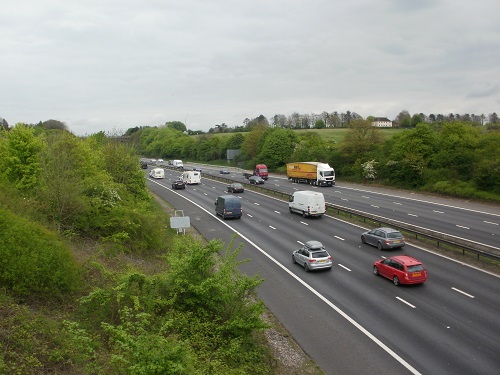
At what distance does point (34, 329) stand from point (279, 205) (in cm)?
3544

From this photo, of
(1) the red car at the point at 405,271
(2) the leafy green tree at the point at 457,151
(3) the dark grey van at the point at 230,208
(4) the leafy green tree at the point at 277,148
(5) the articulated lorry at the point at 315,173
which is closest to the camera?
(1) the red car at the point at 405,271

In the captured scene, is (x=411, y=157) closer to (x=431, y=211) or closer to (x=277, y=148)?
(x=431, y=211)

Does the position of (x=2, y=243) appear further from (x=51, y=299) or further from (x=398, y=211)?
(x=398, y=211)

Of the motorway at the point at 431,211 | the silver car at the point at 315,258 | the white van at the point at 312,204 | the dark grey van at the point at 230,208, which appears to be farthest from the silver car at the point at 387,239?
the dark grey van at the point at 230,208

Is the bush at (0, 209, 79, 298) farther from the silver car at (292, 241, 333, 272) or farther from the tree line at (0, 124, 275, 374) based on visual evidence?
the silver car at (292, 241, 333, 272)

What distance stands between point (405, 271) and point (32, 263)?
637 inches

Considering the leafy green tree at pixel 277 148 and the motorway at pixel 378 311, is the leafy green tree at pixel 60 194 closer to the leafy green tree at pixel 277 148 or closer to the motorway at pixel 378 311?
the motorway at pixel 378 311

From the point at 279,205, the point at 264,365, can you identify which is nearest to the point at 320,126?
the point at 279,205

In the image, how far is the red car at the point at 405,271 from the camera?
18.9 m

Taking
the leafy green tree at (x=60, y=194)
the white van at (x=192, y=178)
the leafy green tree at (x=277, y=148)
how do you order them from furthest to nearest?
1. the leafy green tree at (x=277, y=148)
2. the white van at (x=192, y=178)
3. the leafy green tree at (x=60, y=194)

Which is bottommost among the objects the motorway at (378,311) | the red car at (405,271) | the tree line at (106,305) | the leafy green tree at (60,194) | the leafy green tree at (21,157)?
the motorway at (378,311)

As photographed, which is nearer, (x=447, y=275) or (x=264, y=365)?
(x=264, y=365)

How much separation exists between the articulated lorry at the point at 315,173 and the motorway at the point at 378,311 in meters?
31.6

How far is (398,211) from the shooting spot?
38.2 meters
